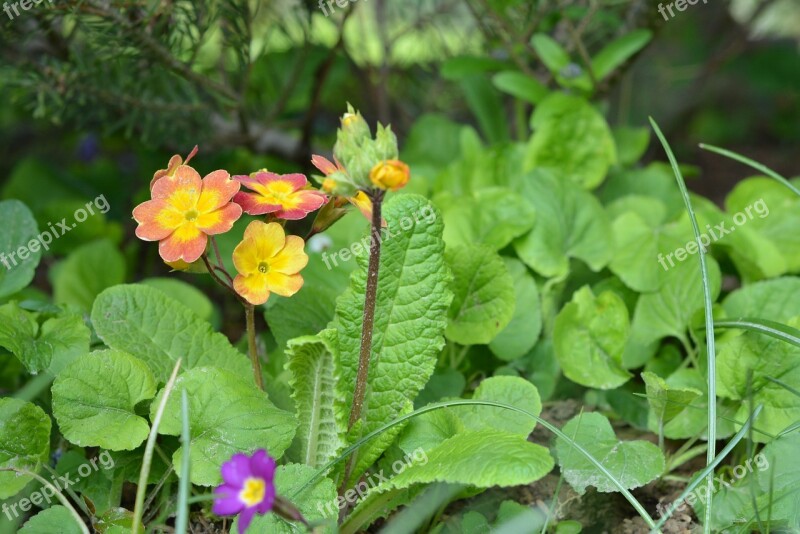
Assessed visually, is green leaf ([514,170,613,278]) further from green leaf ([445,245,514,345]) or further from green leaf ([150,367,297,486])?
green leaf ([150,367,297,486])

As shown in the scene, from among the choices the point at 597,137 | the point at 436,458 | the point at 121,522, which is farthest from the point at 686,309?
the point at 121,522

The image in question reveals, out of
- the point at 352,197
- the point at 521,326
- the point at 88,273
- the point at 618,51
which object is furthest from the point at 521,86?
the point at 88,273

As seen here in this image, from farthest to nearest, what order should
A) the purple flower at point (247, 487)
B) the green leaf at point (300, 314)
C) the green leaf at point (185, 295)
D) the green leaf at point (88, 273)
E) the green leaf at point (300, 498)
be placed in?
the green leaf at point (88, 273), the green leaf at point (185, 295), the green leaf at point (300, 314), the green leaf at point (300, 498), the purple flower at point (247, 487)

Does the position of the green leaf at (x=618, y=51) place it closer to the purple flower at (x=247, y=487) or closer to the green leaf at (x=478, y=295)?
the green leaf at (x=478, y=295)

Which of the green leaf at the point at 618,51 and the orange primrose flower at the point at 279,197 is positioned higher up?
the green leaf at the point at 618,51

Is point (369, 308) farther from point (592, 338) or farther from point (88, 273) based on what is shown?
point (88, 273)

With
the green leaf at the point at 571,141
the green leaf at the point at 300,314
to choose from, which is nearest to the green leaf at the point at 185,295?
the green leaf at the point at 300,314

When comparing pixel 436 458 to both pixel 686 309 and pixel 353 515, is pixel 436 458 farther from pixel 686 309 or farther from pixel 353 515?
pixel 686 309
